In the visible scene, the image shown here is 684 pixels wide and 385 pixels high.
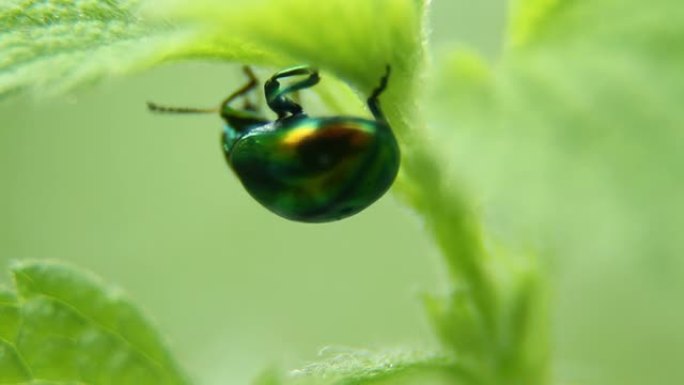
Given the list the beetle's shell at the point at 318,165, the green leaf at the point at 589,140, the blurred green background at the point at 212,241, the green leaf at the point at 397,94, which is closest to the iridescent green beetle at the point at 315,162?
the beetle's shell at the point at 318,165

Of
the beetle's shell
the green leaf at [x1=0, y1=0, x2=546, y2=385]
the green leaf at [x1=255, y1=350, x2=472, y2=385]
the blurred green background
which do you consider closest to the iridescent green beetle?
the beetle's shell

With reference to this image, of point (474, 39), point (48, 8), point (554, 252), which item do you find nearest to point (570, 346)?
point (474, 39)

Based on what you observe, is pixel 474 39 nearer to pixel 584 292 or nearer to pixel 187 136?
pixel 584 292

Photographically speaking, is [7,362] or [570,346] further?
[570,346]

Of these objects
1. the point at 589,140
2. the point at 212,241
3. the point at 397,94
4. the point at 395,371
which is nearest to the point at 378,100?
the point at 397,94

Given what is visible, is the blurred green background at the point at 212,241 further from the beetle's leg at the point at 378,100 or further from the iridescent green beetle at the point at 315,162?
the beetle's leg at the point at 378,100

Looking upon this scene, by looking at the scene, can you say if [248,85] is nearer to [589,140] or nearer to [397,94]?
[397,94]

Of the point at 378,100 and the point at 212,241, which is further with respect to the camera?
the point at 212,241
